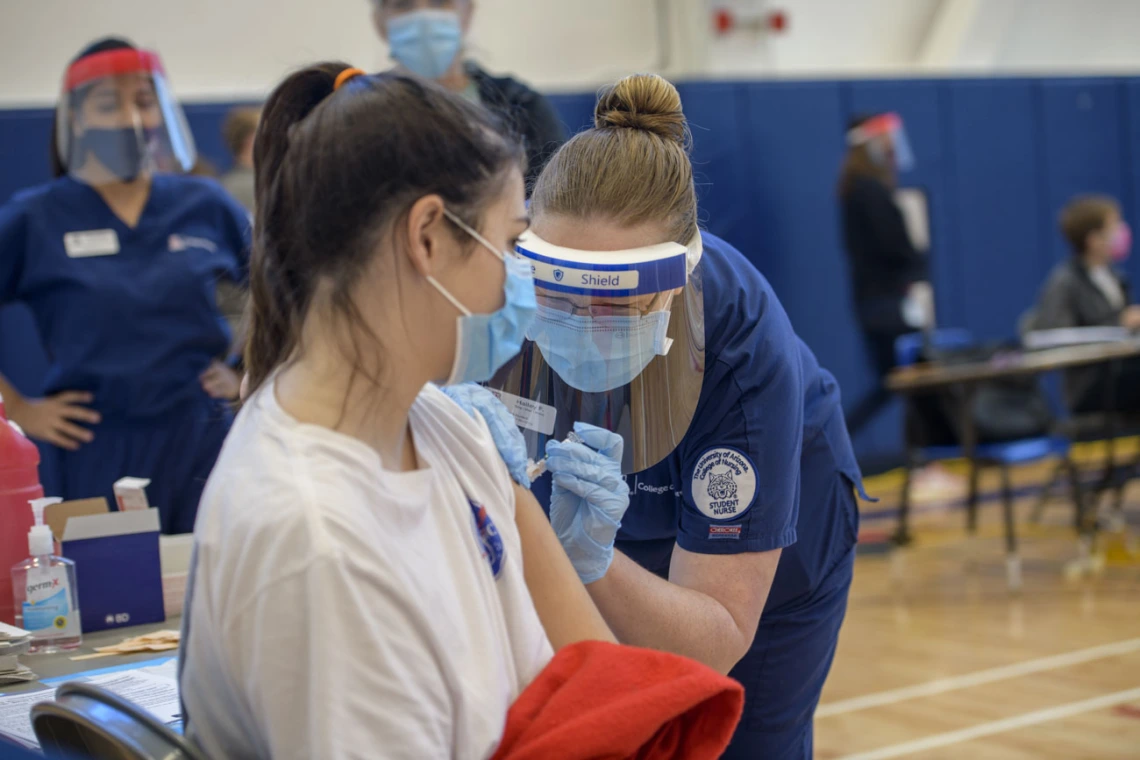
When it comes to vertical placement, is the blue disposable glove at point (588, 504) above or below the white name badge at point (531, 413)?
below

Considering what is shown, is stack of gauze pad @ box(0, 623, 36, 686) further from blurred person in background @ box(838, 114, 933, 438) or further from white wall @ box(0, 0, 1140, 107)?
blurred person in background @ box(838, 114, 933, 438)

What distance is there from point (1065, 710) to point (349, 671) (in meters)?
2.84

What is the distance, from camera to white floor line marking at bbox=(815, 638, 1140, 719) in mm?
3303

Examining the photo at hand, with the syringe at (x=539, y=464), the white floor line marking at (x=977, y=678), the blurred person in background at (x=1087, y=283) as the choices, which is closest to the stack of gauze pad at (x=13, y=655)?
the syringe at (x=539, y=464)

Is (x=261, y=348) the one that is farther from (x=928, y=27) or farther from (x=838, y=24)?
(x=928, y=27)

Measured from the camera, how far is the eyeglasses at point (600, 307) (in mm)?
1401

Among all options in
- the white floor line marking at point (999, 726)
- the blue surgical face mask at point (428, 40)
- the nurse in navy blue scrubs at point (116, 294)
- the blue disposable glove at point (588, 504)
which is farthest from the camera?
the white floor line marking at point (999, 726)

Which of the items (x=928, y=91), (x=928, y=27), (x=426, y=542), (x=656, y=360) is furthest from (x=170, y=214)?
(x=928, y=27)

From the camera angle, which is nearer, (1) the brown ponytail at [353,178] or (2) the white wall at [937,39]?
(1) the brown ponytail at [353,178]

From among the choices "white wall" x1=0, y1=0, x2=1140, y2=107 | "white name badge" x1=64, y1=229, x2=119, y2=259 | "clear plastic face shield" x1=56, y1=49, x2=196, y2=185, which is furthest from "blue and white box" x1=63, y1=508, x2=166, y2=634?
"white wall" x1=0, y1=0, x2=1140, y2=107

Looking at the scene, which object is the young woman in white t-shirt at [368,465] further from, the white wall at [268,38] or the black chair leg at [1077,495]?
the black chair leg at [1077,495]

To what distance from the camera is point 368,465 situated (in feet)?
3.22

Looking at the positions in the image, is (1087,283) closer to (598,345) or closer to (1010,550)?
(1010,550)

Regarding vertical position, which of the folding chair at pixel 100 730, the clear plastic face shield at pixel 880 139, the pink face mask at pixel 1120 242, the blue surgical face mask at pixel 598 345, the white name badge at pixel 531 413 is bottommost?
the pink face mask at pixel 1120 242
